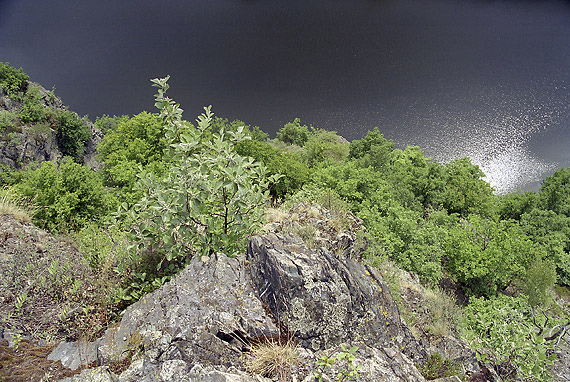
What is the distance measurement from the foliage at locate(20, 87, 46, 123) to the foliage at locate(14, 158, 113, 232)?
Answer: 23.0m

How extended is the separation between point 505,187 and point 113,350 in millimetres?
34779

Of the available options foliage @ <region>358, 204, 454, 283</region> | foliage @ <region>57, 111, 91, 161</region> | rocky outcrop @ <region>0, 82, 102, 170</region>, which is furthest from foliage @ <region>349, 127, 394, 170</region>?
foliage @ <region>57, 111, 91, 161</region>

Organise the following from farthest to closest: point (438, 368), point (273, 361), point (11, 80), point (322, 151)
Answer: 1. point (11, 80)
2. point (322, 151)
3. point (438, 368)
4. point (273, 361)

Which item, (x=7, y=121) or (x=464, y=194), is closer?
(x=464, y=194)

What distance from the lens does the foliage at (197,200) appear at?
16.4 feet

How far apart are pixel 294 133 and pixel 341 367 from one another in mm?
34004

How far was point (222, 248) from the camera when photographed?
5.78 meters

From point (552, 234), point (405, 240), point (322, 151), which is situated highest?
point (322, 151)

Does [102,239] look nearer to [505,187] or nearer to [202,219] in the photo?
[202,219]

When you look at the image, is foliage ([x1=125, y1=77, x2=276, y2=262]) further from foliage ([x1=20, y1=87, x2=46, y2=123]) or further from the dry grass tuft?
foliage ([x1=20, y1=87, x2=46, y2=123])

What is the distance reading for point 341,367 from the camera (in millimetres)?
4121

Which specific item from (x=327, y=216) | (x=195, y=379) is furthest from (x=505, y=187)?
(x=195, y=379)

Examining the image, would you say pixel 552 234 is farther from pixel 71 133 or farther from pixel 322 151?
pixel 71 133

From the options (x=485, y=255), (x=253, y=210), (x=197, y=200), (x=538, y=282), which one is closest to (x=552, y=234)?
(x=538, y=282)
